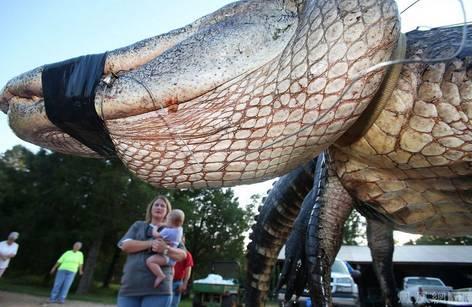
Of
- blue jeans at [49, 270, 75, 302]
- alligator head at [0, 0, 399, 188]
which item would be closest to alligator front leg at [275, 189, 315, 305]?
alligator head at [0, 0, 399, 188]

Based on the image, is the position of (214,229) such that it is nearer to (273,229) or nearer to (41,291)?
(41,291)

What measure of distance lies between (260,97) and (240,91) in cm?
6

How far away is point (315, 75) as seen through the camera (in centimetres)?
109

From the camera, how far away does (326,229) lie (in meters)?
2.33

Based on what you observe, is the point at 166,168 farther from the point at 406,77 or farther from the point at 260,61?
the point at 406,77

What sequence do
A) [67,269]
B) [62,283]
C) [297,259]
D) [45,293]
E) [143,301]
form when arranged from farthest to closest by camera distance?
[45,293] < [62,283] < [67,269] < [143,301] < [297,259]

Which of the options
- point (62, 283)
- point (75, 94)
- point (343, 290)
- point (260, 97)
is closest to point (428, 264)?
point (343, 290)

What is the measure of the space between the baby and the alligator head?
1.95m

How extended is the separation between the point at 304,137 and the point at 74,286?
27.6 metres

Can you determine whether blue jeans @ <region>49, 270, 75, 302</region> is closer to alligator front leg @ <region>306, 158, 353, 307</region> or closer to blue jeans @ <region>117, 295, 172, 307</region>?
blue jeans @ <region>117, 295, 172, 307</region>

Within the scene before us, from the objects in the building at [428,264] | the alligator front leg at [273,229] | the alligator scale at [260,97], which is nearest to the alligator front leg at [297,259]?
the alligator front leg at [273,229]

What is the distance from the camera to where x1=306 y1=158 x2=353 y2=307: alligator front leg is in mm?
2273

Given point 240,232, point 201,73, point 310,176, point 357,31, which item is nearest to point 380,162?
point 357,31

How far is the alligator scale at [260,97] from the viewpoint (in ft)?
3.59
